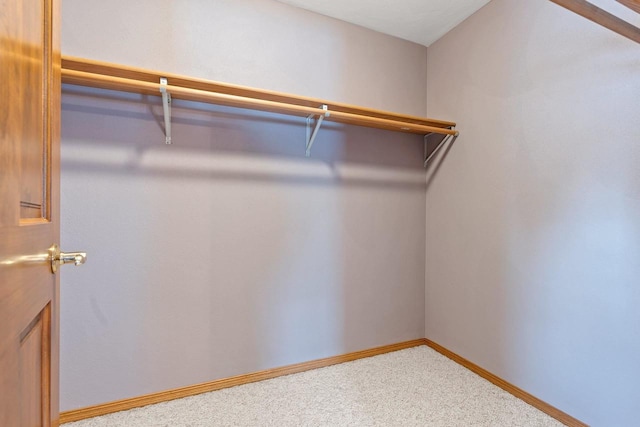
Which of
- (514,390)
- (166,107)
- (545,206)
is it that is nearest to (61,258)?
(166,107)

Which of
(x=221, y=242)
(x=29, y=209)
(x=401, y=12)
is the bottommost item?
(x=221, y=242)

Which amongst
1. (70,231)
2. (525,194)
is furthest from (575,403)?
(70,231)

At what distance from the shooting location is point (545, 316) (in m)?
1.62

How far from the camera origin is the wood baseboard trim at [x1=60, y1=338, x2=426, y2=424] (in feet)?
5.09

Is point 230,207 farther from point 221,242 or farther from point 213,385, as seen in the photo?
point 213,385

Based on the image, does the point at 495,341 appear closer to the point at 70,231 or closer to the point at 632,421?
the point at 632,421

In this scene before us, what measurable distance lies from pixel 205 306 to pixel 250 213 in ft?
1.96

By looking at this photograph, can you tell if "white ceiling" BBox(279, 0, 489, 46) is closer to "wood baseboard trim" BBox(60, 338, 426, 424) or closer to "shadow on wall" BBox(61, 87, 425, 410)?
"shadow on wall" BBox(61, 87, 425, 410)

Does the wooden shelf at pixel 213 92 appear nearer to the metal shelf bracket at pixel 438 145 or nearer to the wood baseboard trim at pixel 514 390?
the metal shelf bracket at pixel 438 145

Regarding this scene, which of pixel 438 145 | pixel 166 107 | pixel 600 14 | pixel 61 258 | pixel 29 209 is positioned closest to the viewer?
pixel 29 209

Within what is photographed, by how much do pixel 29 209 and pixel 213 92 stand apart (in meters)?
1.14

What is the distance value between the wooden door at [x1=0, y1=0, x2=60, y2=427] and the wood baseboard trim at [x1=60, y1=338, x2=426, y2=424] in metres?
0.94

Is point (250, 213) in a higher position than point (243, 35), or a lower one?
lower

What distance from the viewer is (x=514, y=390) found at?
175 cm
